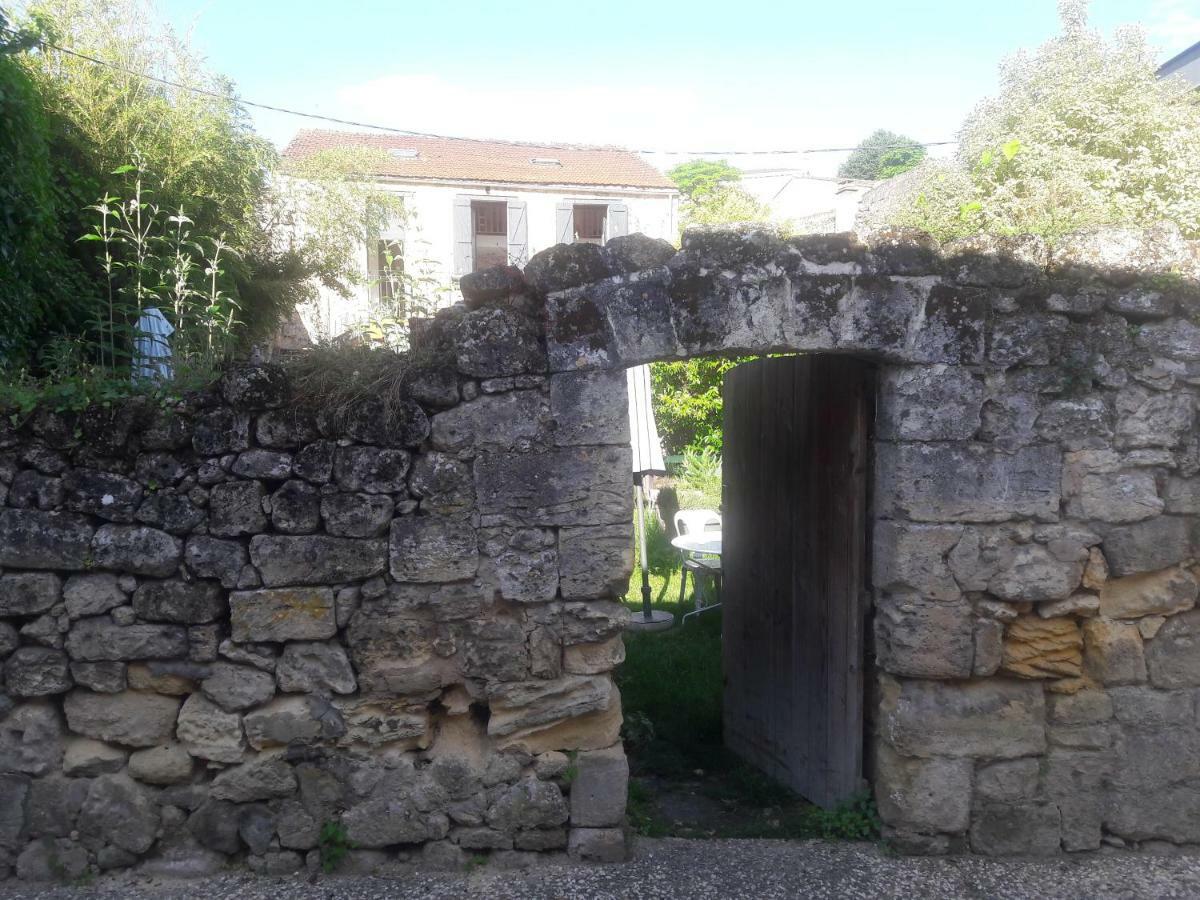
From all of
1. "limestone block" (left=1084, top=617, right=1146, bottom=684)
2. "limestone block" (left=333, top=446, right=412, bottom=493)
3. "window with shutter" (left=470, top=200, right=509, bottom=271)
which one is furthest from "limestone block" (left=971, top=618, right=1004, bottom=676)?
"window with shutter" (left=470, top=200, right=509, bottom=271)

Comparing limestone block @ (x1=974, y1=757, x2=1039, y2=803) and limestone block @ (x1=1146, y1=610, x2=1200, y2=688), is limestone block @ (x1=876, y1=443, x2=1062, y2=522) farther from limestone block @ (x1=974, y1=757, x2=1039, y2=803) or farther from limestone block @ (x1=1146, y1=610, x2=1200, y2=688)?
limestone block @ (x1=974, y1=757, x2=1039, y2=803)

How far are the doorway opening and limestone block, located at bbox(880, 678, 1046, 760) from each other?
1.29ft

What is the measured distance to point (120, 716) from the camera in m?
3.12

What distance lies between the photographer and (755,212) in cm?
1375

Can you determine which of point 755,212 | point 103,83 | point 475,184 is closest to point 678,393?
point 755,212

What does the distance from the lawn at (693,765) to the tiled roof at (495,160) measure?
10484mm

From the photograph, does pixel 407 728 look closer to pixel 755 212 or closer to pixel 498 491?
pixel 498 491

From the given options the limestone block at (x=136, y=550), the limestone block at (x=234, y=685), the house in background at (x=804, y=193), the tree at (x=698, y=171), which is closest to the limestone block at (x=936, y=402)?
the limestone block at (x=234, y=685)

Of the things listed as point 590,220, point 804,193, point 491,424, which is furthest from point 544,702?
point 804,193

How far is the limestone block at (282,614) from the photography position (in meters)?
3.08

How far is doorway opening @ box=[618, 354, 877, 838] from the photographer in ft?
12.0

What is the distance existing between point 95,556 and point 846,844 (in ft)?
10.00

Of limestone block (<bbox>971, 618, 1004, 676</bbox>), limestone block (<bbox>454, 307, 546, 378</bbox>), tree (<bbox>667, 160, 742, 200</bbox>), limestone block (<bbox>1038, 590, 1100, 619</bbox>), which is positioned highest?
tree (<bbox>667, 160, 742, 200</bbox>)

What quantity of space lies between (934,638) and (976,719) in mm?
377
